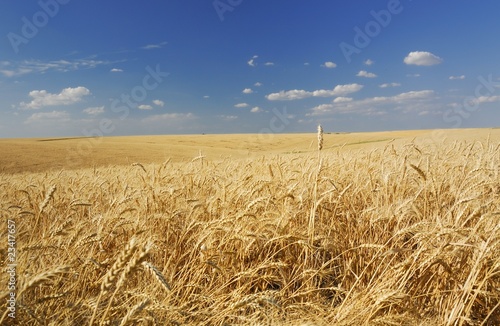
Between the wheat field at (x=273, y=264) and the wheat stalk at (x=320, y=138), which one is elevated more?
the wheat stalk at (x=320, y=138)

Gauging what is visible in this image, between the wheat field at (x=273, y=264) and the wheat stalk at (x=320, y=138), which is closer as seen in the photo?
the wheat field at (x=273, y=264)

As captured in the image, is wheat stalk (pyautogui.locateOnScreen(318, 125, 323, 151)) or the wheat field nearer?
the wheat field

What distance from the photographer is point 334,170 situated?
12.8 feet

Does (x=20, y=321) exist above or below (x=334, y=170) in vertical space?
below

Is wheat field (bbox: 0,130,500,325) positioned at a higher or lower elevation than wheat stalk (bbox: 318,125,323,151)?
lower

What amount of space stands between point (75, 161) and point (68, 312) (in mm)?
24416

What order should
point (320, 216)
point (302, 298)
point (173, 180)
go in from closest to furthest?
point (302, 298) → point (320, 216) → point (173, 180)

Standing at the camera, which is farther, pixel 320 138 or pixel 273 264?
pixel 320 138

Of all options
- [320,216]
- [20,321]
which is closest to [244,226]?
[320,216]

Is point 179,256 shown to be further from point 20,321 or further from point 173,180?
point 173,180

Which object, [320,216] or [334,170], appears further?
[334,170]

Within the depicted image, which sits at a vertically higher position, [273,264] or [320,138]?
[320,138]

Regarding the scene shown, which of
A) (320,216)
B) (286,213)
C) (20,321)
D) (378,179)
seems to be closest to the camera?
(20,321)

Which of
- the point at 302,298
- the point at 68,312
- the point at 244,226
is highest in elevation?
the point at 244,226
